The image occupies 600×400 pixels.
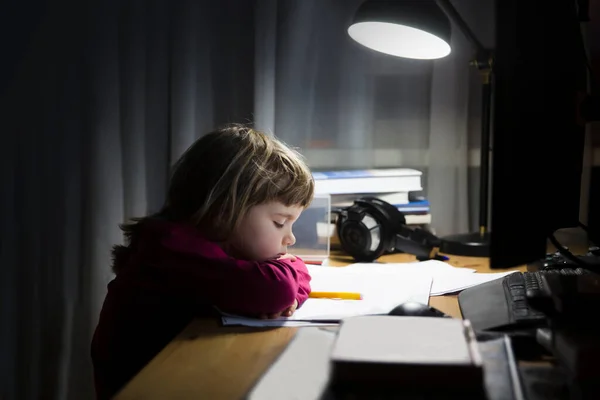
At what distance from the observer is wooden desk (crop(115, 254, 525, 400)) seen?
2.06 feet

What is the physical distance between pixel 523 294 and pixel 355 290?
286 mm

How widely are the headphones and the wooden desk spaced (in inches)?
18.8

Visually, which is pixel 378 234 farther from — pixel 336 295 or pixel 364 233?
pixel 336 295

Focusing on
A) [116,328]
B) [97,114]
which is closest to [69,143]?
[97,114]

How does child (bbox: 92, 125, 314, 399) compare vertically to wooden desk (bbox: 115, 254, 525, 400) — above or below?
above

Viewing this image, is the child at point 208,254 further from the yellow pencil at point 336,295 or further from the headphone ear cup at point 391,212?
the headphone ear cup at point 391,212

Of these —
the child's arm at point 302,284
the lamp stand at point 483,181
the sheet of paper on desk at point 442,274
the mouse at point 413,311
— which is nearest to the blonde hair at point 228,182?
the child's arm at point 302,284

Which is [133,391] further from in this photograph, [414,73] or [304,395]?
[414,73]

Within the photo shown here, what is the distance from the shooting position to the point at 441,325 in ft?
1.88

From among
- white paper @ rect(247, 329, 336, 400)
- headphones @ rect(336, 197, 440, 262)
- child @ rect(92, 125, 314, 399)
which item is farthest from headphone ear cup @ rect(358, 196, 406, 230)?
white paper @ rect(247, 329, 336, 400)

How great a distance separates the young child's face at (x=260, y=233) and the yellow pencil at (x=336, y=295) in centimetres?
10

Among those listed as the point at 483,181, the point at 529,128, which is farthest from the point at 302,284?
the point at 483,181

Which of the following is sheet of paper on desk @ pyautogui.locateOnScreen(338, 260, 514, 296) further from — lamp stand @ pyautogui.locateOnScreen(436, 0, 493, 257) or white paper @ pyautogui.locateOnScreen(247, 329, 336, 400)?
white paper @ pyautogui.locateOnScreen(247, 329, 336, 400)

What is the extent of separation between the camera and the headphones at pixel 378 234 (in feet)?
4.63
